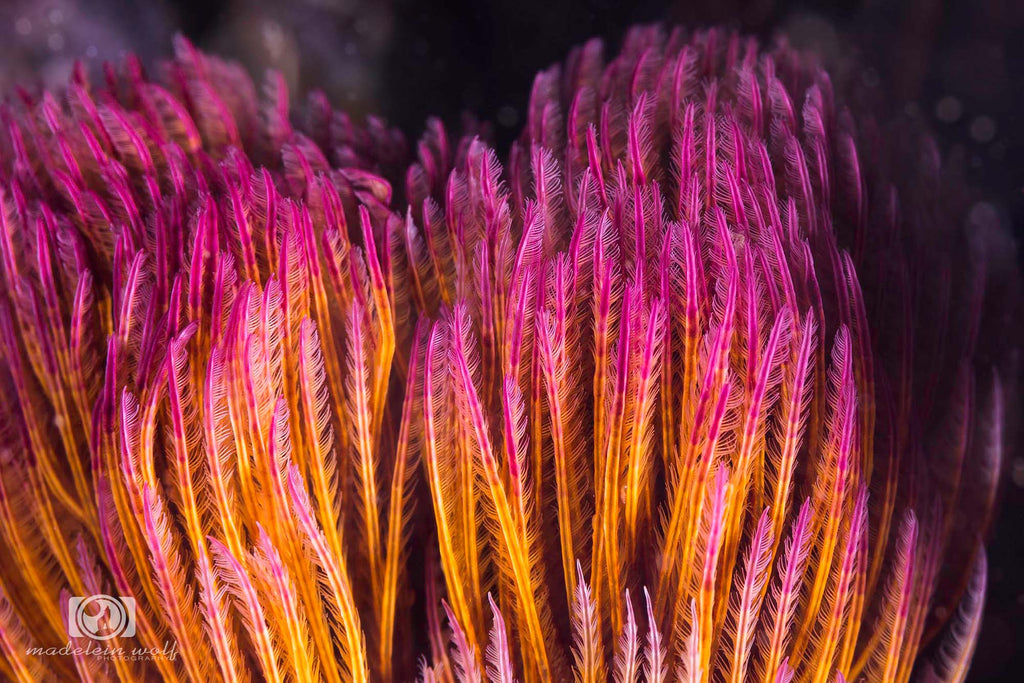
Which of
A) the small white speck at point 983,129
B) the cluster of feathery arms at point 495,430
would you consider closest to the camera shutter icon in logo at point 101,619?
the cluster of feathery arms at point 495,430

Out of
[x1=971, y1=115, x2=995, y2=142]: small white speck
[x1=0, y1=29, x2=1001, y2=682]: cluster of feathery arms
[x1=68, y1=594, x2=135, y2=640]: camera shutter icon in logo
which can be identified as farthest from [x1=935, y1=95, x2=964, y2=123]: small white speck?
[x1=68, y1=594, x2=135, y2=640]: camera shutter icon in logo

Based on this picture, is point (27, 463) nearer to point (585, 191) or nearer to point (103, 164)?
point (103, 164)

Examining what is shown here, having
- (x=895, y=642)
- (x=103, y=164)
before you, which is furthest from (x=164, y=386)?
(x=895, y=642)

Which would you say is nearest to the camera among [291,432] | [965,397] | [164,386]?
[164,386]

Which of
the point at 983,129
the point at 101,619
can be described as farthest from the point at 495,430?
the point at 983,129

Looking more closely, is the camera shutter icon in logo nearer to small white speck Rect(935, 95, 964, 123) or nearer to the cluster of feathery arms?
the cluster of feathery arms

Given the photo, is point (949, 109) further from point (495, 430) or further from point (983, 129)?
point (495, 430)
